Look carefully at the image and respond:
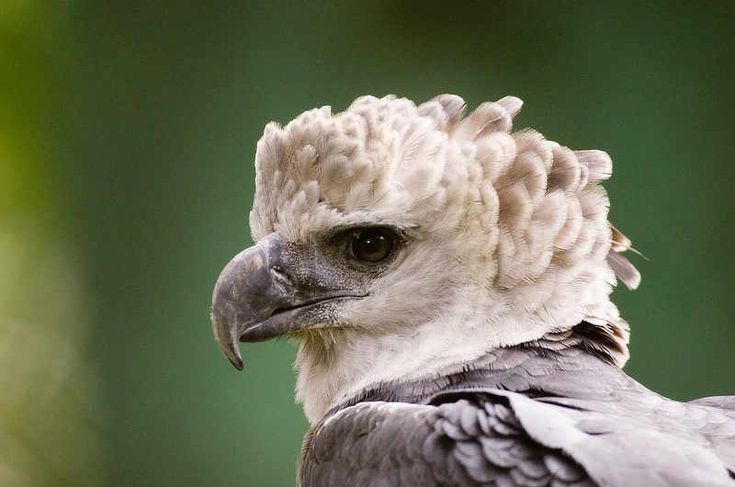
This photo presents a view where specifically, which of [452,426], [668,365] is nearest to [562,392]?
[452,426]

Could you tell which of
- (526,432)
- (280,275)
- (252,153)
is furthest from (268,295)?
(252,153)

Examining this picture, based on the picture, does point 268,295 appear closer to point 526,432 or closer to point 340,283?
point 340,283

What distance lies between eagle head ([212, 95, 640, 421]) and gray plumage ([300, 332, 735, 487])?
54 millimetres

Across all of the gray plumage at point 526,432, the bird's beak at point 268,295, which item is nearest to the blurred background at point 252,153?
the bird's beak at point 268,295

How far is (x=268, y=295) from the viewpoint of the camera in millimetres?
1549

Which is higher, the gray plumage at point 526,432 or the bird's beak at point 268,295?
the bird's beak at point 268,295

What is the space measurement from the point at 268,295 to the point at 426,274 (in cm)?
26

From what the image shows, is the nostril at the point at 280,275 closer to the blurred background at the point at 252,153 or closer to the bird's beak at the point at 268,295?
the bird's beak at the point at 268,295

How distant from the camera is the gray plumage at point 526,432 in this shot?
3.84ft

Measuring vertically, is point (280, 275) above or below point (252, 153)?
below

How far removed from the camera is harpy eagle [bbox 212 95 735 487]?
143 cm

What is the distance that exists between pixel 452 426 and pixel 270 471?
5.86 feet

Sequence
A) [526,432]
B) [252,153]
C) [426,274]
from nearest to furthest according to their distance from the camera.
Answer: [526,432] → [426,274] → [252,153]

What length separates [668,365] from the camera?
2.88 meters
